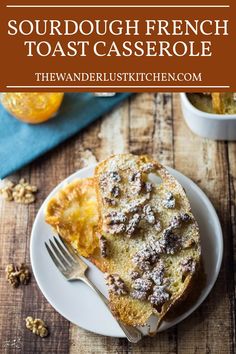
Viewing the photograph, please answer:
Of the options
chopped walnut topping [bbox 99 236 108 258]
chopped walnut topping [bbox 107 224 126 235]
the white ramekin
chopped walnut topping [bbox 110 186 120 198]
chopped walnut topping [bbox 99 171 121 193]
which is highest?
the white ramekin

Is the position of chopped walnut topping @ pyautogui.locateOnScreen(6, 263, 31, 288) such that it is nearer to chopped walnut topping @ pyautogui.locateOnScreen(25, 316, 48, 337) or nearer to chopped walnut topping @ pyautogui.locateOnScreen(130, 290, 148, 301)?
chopped walnut topping @ pyautogui.locateOnScreen(25, 316, 48, 337)

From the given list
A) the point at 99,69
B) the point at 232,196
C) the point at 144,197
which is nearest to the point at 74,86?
the point at 99,69

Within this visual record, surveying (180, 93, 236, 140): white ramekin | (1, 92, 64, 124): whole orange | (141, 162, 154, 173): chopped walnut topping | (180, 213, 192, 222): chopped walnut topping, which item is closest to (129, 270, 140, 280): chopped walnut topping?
(180, 213, 192, 222): chopped walnut topping

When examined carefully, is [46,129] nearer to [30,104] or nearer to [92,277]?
[30,104]

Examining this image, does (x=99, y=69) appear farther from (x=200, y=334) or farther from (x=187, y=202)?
(x=200, y=334)

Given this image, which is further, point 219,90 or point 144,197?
point 219,90

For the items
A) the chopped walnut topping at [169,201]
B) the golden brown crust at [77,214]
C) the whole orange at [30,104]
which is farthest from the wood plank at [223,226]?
the whole orange at [30,104]

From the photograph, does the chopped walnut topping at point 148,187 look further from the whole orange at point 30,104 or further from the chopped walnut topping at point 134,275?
the whole orange at point 30,104
